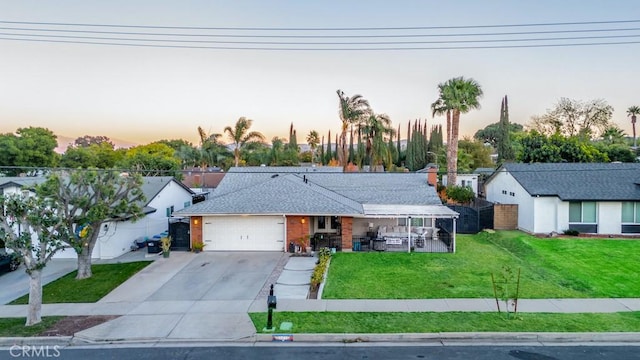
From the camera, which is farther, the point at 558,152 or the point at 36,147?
the point at 36,147

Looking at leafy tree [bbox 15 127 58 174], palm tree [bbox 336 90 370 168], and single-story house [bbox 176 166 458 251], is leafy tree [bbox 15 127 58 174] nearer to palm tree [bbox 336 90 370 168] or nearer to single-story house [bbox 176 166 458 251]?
palm tree [bbox 336 90 370 168]

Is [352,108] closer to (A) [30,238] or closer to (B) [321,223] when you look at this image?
(B) [321,223]

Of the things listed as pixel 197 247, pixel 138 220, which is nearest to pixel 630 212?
pixel 197 247

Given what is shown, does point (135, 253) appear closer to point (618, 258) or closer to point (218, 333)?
point (218, 333)

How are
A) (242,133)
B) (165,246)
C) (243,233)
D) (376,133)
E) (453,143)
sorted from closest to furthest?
1. (165,246)
2. (243,233)
3. (453,143)
4. (376,133)
5. (242,133)

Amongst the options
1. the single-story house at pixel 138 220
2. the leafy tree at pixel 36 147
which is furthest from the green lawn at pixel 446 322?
the leafy tree at pixel 36 147

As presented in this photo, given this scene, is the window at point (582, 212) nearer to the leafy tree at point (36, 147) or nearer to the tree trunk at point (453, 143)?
the tree trunk at point (453, 143)

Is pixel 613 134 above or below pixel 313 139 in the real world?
below

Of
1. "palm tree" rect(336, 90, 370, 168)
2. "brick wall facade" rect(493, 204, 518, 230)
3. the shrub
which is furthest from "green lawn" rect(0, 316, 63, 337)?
Answer: "palm tree" rect(336, 90, 370, 168)
